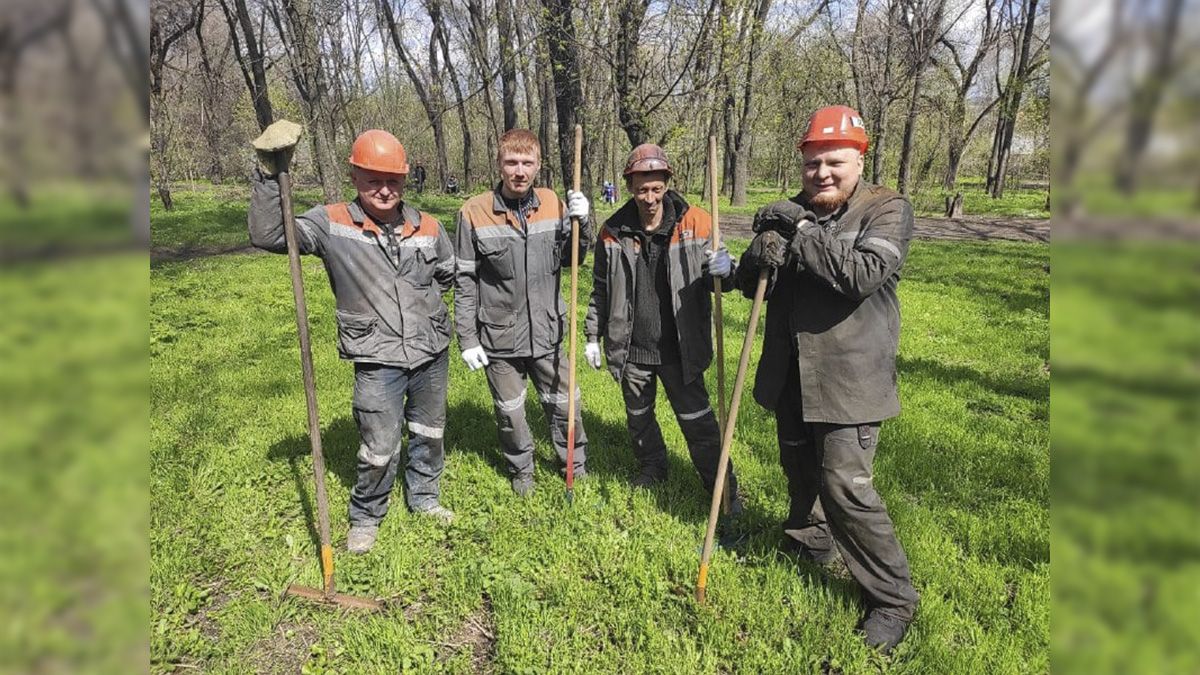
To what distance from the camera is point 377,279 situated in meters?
3.46

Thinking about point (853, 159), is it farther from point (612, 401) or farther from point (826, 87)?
point (826, 87)

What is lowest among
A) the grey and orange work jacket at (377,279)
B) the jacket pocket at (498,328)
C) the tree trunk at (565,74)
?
the jacket pocket at (498,328)

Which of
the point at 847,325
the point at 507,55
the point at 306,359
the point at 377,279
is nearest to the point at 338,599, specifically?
the point at 306,359

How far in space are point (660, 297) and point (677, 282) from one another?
0.19m

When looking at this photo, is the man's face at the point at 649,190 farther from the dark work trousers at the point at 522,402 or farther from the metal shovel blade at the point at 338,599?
the metal shovel blade at the point at 338,599

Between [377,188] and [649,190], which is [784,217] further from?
[377,188]

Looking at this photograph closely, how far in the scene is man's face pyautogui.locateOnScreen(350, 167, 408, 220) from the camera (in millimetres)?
3370

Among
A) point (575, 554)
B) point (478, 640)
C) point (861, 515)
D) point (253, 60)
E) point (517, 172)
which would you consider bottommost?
point (478, 640)

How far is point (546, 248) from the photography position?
4051 millimetres

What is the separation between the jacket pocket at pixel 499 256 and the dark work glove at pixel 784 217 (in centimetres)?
172

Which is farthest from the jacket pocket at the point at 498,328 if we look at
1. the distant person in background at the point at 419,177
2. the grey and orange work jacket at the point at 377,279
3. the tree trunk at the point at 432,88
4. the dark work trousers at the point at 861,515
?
the distant person in background at the point at 419,177

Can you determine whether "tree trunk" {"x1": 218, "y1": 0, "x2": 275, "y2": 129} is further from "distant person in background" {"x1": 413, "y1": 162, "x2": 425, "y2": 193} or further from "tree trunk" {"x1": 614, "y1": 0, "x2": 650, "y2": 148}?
"distant person in background" {"x1": 413, "y1": 162, "x2": 425, "y2": 193}

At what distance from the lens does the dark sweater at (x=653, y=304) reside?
3.81m

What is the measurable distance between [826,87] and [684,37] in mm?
20968
